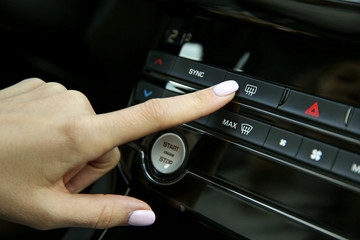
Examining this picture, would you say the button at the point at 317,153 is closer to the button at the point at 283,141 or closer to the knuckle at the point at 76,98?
the button at the point at 283,141

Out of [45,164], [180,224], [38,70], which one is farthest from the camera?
[38,70]

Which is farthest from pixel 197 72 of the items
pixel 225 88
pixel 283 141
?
pixel 283 141

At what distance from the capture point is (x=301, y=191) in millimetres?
447

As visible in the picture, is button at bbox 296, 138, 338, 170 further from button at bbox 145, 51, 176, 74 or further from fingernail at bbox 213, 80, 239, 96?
button at bbox 145, 51, 176, 74

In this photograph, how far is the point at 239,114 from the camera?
491 mm

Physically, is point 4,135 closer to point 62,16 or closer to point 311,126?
point 62,16

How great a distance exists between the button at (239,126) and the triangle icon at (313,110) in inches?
2.3

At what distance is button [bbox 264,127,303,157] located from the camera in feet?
1.49

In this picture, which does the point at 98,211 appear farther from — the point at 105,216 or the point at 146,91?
the point at 146,91

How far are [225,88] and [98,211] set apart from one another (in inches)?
10.0

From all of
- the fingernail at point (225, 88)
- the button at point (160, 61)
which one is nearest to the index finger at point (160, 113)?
the fingernail at point (225, 88)

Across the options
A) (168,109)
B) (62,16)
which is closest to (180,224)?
(168,109)

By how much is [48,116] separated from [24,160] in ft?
Answer: 0.23

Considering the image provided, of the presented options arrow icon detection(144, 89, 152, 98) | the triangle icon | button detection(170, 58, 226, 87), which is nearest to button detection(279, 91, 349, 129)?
the triangle icon
